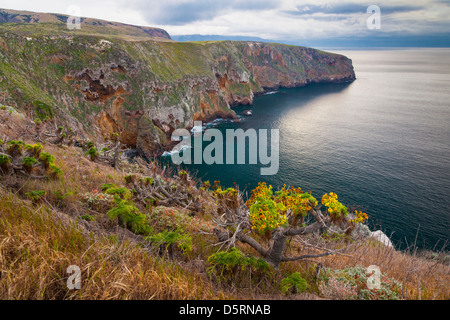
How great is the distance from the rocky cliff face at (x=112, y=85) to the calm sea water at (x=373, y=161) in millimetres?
13993

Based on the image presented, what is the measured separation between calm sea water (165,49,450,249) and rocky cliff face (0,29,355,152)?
1399 cm

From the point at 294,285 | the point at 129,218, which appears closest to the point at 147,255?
the point at 129,218

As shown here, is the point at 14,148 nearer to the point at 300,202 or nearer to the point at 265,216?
the point at 265,216

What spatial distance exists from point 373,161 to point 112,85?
5308 cm

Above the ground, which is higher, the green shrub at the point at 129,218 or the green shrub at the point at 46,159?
the green shrub at the point at 46,159

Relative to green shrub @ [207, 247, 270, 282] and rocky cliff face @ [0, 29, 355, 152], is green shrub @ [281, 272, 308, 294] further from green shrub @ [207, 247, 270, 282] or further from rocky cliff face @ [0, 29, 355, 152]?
rocky cliff face @ [0, 29, 355, 152]

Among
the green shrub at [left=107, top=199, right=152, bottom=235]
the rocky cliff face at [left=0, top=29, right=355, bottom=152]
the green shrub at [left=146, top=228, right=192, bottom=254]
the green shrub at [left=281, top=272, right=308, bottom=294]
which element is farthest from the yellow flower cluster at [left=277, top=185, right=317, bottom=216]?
the rocky cliff face at [left=0, top=29, right=355, bottom=152]

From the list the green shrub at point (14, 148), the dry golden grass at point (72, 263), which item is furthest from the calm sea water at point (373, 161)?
the green shrub at point (14, 148)

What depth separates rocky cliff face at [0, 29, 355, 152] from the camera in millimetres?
34188

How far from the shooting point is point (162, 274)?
11.5 ft

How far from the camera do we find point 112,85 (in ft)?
156

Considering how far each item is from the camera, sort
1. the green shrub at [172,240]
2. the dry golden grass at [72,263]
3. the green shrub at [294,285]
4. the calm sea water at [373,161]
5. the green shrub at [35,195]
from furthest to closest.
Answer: the calm sea water at [373,161] → the green shrub at [35,195] → the green shrub at [172,240] → the green shrub at [294,285] → the dry golden grass at [72,263]

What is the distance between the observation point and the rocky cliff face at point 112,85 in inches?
1346

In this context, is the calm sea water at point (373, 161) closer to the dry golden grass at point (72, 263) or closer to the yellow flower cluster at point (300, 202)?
the yellow flower cluster at point (300, 202)
